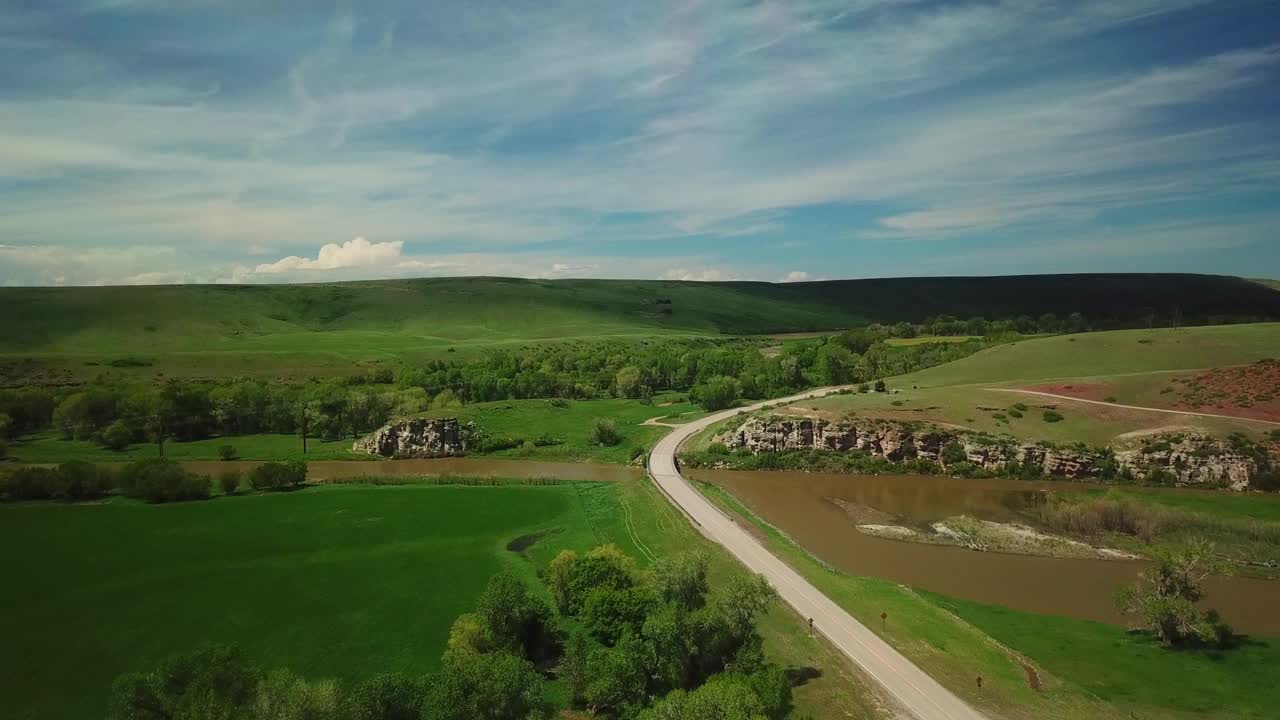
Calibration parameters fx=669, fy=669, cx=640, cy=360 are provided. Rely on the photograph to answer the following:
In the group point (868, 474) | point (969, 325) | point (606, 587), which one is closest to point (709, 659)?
point (606, 587)

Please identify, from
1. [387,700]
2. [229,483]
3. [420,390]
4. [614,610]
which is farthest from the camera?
[420,390]

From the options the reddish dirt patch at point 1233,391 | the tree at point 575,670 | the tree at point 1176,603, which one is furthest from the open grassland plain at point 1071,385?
the tree at point 575,670

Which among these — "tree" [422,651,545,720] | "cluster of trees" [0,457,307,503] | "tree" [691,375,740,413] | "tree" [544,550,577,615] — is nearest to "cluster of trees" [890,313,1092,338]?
"tree" [691,375,740,413]

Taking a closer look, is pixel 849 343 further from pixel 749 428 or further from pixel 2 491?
pixel 2 491

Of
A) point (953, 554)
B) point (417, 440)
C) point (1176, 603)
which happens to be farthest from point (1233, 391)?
point (417, 440)

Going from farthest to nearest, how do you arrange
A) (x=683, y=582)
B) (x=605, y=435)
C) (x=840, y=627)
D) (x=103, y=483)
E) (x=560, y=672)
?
(x=605, y=435) < (x=103, y=483) < (x=840, y=627) < (x=683, y=582) < (x=560, y=672)

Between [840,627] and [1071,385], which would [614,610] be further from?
[1071,385]

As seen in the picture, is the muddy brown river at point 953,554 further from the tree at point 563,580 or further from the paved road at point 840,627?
the tree at point 563,580
